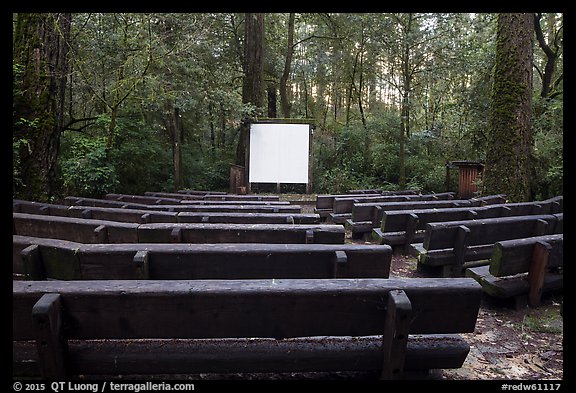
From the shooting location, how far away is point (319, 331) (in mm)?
2023

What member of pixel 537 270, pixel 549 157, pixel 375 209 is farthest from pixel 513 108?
pixel 537 270

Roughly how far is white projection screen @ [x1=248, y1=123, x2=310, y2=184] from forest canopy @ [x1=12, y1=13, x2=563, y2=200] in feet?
2.42

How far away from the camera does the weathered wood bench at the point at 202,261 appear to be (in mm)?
2582

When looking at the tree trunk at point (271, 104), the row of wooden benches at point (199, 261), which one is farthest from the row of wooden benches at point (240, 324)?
the tree trunk at point (271, 104)

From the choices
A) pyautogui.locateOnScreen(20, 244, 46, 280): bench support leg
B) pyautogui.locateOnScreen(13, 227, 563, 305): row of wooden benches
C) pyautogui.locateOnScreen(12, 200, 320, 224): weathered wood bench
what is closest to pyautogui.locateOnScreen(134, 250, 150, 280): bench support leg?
pyautogui.locateOnScreen(13, 227, 563, 305): row of wooden benches

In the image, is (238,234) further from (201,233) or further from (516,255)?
(516,255)

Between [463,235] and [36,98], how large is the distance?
8.23 metres

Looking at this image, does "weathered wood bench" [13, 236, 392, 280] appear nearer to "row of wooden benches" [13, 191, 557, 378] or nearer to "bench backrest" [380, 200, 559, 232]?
"row of wooden benches" [13, 191, 557, 378]

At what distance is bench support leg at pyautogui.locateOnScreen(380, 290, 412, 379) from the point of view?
73.4 inches

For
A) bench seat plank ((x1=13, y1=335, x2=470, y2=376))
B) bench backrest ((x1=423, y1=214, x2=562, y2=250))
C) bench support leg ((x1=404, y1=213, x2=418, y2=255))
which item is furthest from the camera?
bench support leg ((x1=404, y1=213, x2=418, y2=255))

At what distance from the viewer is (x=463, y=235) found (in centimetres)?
436

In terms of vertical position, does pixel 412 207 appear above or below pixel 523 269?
above

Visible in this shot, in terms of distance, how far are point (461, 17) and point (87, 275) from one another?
640 inches

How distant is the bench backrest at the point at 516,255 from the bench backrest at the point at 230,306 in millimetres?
1673
